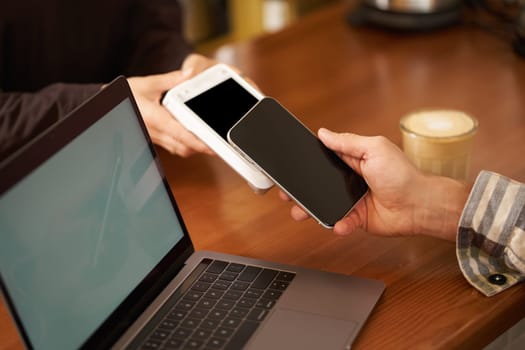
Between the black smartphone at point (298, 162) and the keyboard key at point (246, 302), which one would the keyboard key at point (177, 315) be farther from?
the black smartphone at point (298, 162)

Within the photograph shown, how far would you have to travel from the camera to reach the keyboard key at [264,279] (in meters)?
0.88

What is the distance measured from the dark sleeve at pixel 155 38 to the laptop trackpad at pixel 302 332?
27.4 inches

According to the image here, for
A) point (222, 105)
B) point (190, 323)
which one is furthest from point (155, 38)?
point (190, 323)

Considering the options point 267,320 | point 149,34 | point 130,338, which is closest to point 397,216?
point 267,320

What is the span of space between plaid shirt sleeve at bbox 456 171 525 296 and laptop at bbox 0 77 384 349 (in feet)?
0.38

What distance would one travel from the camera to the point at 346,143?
963 millimetres

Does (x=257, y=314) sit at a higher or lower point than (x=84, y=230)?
lower

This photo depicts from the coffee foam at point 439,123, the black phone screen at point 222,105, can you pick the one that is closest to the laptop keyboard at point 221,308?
the black phone screen at point 222,105

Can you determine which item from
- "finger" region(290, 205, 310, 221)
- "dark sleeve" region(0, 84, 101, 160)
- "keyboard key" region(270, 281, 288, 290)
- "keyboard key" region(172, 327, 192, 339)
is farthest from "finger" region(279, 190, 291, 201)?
"dark sleeve" region(0, 84, 101, 160)

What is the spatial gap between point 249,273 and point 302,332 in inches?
4.8

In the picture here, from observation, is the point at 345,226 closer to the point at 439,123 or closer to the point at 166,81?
the point at 439,123

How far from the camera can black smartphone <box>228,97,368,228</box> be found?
0.92 m

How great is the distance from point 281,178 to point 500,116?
1.71 feet

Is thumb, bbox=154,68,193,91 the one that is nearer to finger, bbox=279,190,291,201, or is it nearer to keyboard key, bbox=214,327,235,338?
finger, bbox=279,190,291,201
